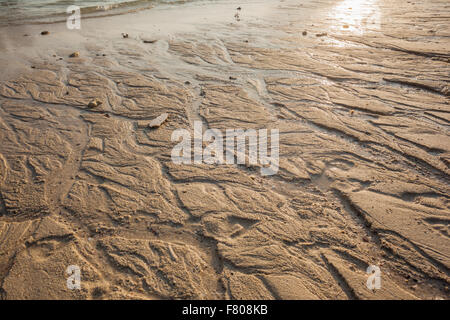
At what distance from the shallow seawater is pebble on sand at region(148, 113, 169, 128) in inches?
330

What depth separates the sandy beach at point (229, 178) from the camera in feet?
6.57

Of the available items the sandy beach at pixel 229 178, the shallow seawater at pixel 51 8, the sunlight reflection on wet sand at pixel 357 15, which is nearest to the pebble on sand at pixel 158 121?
the sandy beach at pixel 229 178

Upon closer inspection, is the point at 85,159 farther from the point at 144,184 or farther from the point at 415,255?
the point at 415,255

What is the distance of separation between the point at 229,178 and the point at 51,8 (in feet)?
40.8

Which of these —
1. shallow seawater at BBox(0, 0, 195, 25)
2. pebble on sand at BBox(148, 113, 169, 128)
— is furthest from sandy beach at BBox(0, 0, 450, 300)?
shallow seawater at BBox(0, 0, 195, 25)

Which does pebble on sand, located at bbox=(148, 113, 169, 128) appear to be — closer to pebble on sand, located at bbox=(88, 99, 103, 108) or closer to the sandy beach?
the sandy beach

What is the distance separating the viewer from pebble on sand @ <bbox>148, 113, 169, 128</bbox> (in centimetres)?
369

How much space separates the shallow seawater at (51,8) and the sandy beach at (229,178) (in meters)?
5.05

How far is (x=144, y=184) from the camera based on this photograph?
2807 millimetres

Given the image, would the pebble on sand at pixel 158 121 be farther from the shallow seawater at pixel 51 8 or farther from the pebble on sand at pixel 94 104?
the shallow seawater at pixel 51 8

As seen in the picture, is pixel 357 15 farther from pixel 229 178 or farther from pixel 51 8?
pixel 51 8

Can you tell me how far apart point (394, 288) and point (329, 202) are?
0.85m

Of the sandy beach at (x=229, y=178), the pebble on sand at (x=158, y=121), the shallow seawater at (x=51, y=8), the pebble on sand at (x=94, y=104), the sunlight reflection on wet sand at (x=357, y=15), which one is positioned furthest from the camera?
the shallow seawater at (x=51, y=8)
